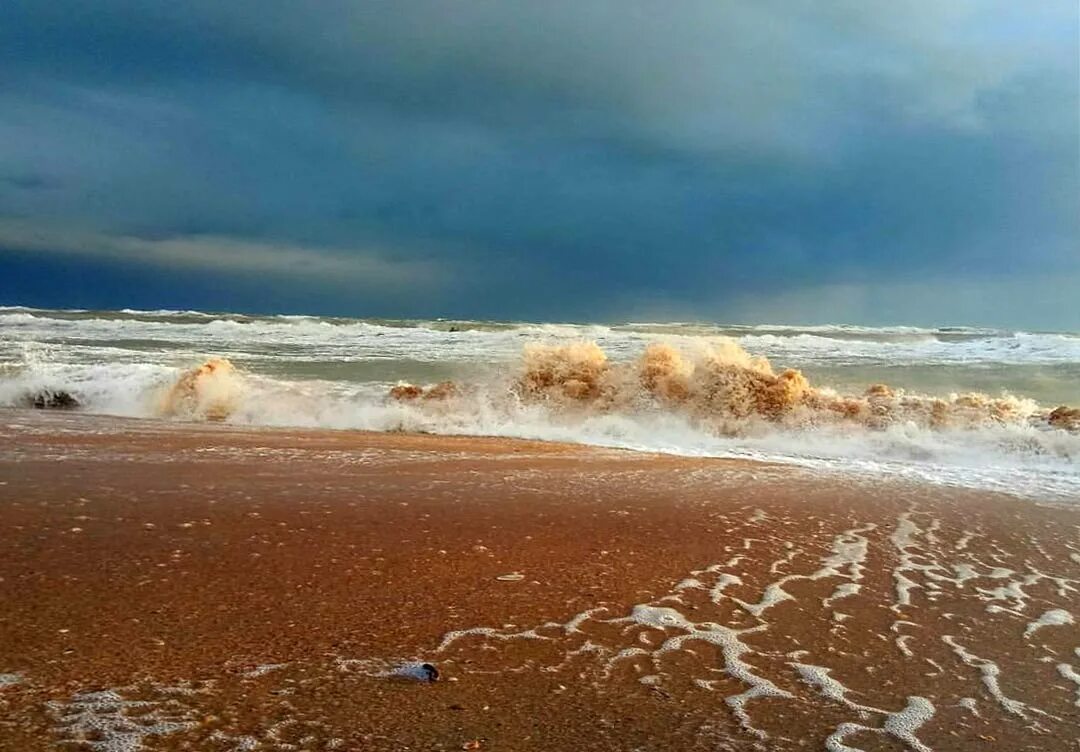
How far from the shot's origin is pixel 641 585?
3.99m

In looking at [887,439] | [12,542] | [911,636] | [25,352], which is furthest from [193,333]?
[911,636]

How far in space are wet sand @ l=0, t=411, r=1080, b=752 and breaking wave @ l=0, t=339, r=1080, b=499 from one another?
12.1 ft

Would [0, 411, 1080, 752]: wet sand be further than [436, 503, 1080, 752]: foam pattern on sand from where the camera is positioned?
No

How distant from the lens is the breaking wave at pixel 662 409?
10164 mm

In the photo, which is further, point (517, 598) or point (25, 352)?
point (25, 352)

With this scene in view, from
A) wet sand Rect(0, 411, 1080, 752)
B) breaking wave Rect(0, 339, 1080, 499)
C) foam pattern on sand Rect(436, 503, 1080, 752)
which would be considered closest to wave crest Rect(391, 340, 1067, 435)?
breaking wave Rect(0, 339, 1080, 499)

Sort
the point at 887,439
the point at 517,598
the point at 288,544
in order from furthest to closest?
the point at 887,439 → the point at 288,544 → the point at 517,598

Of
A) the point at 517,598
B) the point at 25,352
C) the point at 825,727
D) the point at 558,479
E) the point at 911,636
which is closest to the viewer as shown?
the point at 825,727

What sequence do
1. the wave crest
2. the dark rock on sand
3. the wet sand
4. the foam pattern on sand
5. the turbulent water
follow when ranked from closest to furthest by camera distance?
the wet sand < the foam pattern on sand < the turbulent water < the wave crest < the dark rock on sand

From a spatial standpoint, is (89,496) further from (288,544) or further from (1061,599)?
(1061,599)

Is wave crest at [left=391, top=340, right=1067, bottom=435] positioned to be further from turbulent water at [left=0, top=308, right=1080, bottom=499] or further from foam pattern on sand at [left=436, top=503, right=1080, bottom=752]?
foam pattern on sand at [left=436, top=503, right=1080, bottom=752]

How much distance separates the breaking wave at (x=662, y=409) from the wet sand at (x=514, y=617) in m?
3.68

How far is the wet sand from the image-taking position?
2447 millimetres

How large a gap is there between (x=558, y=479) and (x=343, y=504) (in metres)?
2.18
